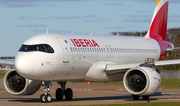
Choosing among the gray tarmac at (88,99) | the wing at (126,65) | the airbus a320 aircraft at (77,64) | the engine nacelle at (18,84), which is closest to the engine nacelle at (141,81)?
the airbus a320 aircraft at (77,64)

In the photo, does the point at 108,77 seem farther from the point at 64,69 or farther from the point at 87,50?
the point at 64,69

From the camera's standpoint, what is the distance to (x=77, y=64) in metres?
23.2

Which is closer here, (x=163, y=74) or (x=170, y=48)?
(x=170, y=48)

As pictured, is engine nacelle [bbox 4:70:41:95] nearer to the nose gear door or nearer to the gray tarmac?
the gray tarmac

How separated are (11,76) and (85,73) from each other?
Answer: 4.99 m

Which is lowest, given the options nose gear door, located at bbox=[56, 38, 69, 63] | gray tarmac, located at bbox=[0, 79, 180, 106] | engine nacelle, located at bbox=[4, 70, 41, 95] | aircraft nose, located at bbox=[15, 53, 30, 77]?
gray tarmac, located at bbox=[0, 79, 180, 106]

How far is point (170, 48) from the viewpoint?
33.8 m

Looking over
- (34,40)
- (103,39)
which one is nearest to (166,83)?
(103,39)

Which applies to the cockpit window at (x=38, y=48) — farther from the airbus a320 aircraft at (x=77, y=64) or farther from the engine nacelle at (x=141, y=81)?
the engine nacelle at (x=141, y=81)

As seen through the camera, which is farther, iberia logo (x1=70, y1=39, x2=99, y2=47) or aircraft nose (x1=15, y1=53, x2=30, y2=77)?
iberia logo (x1=70, y1=39, x2=99, y2=47)

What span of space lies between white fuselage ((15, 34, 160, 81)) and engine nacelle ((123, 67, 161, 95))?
269cm

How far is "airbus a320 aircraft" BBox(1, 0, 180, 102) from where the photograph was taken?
21297 mm

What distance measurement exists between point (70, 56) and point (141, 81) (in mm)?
4620

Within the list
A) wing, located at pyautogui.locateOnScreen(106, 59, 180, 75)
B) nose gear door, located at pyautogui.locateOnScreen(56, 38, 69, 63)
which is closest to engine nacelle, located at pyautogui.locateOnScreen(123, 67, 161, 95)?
wing, located at pyautogui.locateOnScreen(106, 59, 180, 75)
